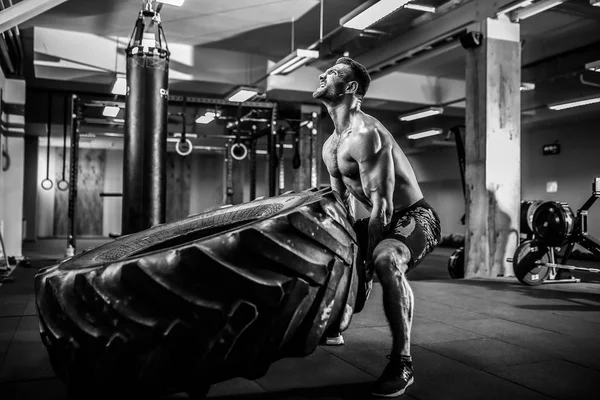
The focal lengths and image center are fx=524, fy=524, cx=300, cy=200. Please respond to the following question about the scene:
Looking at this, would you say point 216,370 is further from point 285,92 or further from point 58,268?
point 285,92

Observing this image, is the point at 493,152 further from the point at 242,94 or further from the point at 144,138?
the point at 242,94

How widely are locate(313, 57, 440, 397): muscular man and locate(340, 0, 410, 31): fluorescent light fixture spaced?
3.04 metres

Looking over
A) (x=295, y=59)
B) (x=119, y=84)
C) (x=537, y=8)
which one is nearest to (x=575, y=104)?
(x=537, y=8)

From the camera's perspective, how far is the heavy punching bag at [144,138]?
3957 mm

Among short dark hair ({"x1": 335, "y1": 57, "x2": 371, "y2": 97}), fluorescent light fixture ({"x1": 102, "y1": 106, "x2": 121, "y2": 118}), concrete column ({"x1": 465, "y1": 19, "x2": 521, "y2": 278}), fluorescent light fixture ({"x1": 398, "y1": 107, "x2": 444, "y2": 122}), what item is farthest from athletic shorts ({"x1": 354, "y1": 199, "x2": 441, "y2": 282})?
fluorescent light fixture ({"x1": 102, "y1": 106, "x2": 121, "y2": 118})

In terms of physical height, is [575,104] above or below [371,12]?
below

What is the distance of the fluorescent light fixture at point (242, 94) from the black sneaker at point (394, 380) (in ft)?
21.4

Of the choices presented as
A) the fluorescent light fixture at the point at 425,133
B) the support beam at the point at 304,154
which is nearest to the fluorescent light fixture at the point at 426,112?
the fluorescent light fixture at the point at 425,133

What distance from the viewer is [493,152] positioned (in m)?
5.50

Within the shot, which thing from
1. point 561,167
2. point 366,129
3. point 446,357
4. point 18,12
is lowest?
point 446,357

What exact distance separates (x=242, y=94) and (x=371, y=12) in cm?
347

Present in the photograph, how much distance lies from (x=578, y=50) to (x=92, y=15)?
6.83 m

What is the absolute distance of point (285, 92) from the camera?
344 inches

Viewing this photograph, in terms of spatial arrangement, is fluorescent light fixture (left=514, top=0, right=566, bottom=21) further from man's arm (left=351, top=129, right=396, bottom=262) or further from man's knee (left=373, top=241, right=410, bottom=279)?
man's knee (left=373, top=241, right=410, bottom=279)
